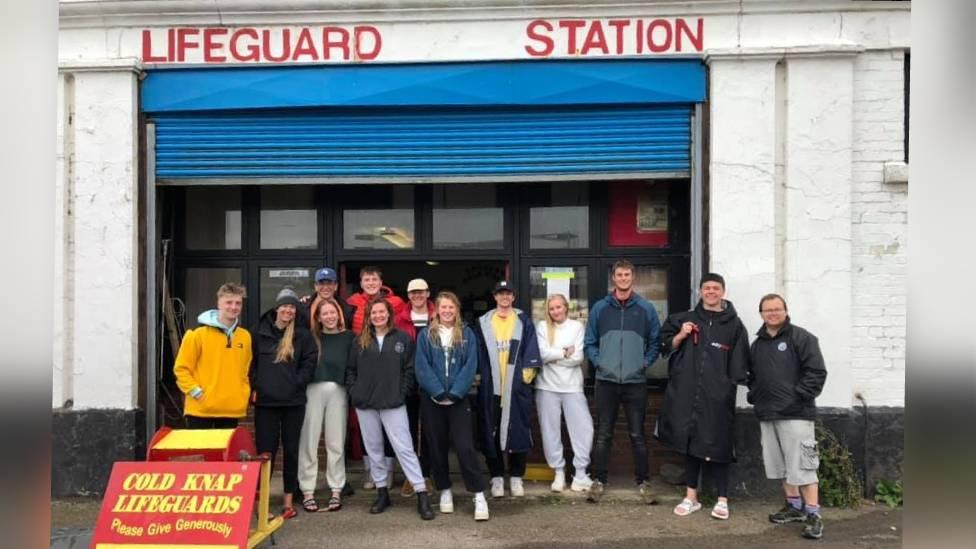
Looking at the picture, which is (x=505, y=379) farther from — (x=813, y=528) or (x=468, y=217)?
(x=813, y=528)

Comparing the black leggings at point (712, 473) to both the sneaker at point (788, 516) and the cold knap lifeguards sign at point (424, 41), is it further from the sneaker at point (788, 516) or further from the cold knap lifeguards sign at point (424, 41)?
the cold knap lifeguards sign at point (424, 41)

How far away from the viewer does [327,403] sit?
5945mm

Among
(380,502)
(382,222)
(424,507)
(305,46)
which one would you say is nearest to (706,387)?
(424,507)

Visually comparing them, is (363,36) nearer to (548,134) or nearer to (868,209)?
(548,134)

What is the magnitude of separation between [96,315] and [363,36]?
138 inches

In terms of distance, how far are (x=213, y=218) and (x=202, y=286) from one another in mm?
708

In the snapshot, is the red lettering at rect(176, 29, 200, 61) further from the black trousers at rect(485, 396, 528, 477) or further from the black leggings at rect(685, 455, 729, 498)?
the black leggings at rect(685, 455, 729, 498)

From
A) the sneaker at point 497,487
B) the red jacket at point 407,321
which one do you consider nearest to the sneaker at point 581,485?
the sneaker at point 497,487

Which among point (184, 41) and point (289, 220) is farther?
point (289, 220)

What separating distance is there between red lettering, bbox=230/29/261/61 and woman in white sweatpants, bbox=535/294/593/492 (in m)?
3.54

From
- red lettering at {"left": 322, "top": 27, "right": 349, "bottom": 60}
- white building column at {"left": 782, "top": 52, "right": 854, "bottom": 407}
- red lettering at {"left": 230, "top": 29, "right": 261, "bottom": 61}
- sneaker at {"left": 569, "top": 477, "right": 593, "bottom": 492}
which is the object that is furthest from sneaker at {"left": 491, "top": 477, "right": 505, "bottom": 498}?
red lettering at {"left": 230, "top": 29, "right": 261, "bottom": 61}

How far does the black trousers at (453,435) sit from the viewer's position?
18.6ft

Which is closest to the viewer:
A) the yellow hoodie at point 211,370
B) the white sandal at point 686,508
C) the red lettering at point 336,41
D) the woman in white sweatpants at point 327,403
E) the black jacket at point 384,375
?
the yellow hoodie at point 211,370

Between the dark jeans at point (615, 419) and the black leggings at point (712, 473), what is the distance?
1.36 ft
